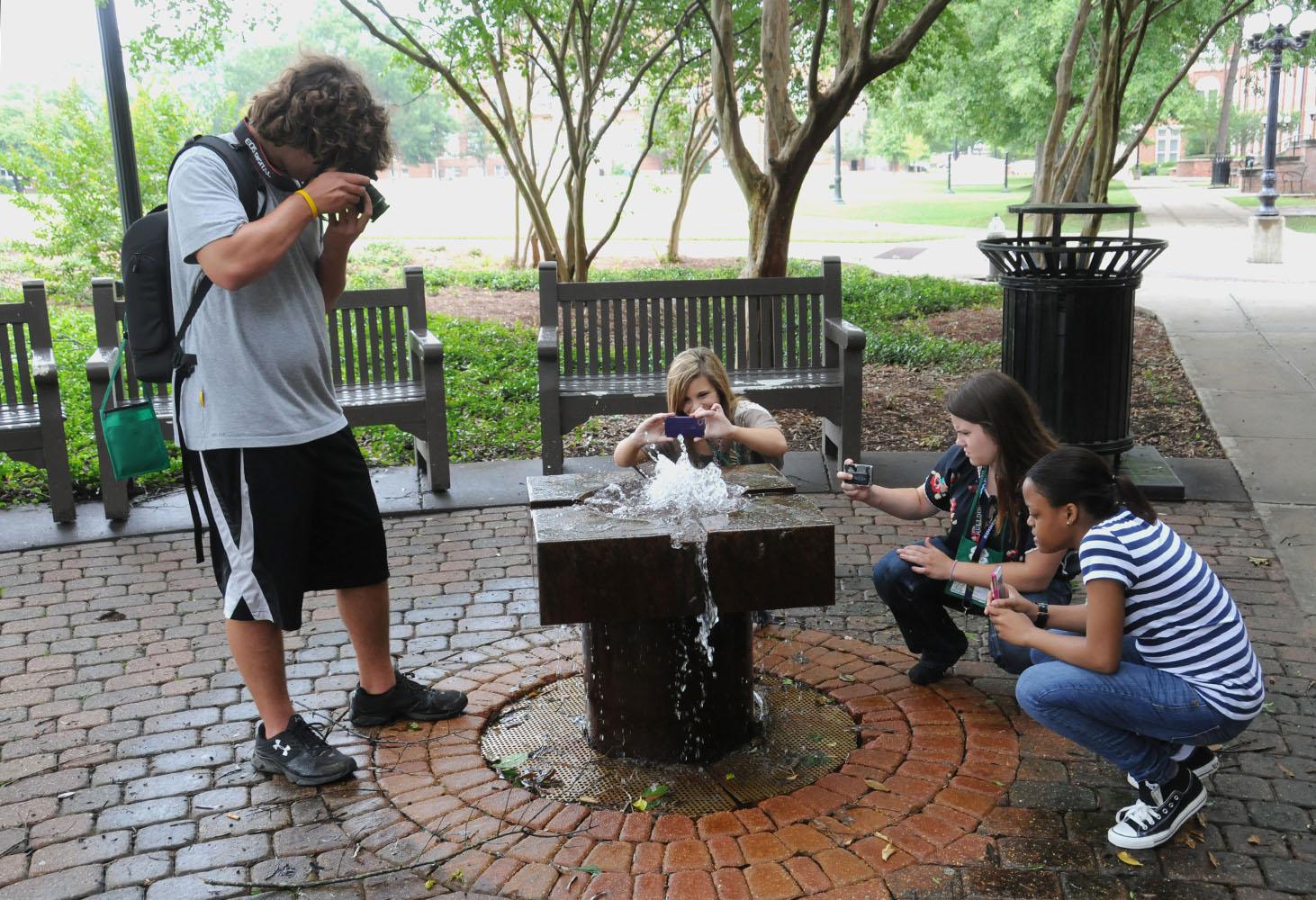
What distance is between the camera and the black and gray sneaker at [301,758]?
11.4ft

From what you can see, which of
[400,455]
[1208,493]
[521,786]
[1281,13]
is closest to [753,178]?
[400,455]

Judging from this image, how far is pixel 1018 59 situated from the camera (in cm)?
3175

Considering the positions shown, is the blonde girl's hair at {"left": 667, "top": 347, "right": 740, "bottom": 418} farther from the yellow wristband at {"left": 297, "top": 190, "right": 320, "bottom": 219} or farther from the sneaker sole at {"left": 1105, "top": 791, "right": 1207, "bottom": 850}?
the sneaker sole at {"left": 1105, "top": 791, "right": 1207, "bottom": 850}

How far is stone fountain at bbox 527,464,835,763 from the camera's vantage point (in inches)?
129

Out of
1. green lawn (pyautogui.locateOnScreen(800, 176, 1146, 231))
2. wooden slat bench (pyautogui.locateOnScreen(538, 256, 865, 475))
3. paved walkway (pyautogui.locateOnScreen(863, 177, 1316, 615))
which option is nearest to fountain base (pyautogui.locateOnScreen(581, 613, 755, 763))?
paved walkway (pyautogui.locateOnScreen(863, 177, 1316, 615))

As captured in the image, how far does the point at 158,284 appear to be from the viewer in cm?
328

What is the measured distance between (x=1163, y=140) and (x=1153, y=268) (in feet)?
299

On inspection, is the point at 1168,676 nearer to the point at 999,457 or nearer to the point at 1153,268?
the point at 999,457

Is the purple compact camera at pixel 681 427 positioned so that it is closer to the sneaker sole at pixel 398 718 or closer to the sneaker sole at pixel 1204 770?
the sneaker sole at pixel 398 718

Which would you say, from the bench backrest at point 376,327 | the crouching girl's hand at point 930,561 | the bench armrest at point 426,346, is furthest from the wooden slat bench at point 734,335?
the crouching girl's hand at point 930,561

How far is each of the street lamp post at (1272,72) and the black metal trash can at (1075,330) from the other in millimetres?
14793

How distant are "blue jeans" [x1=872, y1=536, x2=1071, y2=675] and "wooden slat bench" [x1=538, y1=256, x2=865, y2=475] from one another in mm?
2366

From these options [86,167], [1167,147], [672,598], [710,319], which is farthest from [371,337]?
[1167,147]

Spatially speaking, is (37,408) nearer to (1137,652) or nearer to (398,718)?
(398,718)
